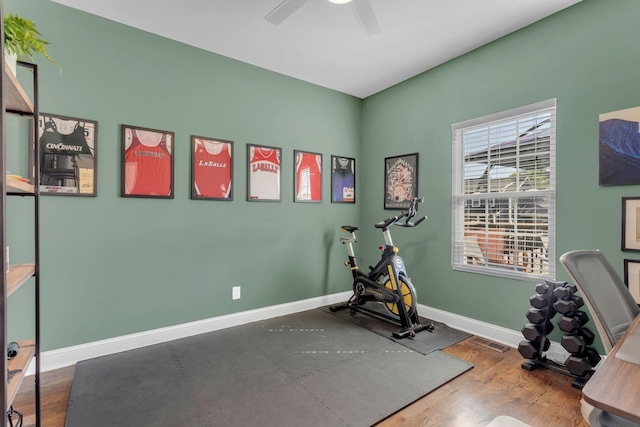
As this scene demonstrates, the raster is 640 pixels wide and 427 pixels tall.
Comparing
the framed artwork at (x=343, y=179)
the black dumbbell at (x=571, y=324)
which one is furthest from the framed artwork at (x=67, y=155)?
the black dumbbell at (x=571, y=324)

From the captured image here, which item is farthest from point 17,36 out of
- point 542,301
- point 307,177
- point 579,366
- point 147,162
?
point 579,366

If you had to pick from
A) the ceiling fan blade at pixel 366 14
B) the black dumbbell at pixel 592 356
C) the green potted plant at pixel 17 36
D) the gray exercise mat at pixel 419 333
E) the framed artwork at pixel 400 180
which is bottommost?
the gray exercise mat at pixel 419 333

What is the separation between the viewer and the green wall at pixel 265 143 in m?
2.36

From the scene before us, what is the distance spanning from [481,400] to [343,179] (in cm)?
281

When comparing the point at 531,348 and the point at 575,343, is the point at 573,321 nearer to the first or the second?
the point at 575,343

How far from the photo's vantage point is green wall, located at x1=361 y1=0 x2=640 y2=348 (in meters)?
2.24

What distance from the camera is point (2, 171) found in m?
0.94

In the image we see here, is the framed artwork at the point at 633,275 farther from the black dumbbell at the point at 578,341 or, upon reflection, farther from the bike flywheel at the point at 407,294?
the bike flywheel at the point at 407,294

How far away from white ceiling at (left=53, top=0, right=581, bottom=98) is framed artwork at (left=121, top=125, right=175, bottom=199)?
3.04 feet

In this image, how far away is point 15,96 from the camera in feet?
4.64

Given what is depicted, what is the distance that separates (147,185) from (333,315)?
2341mm

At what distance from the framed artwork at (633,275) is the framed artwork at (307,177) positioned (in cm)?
281

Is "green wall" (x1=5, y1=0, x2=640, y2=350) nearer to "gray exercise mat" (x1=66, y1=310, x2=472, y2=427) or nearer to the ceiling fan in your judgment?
"gray exercise mat" (x1=66, y1=310, x2=472, y2=427)

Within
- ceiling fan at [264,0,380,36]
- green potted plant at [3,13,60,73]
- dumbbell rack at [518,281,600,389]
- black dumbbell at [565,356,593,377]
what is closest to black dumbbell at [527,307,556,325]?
dumbbell rack at [518,281,600,389]
